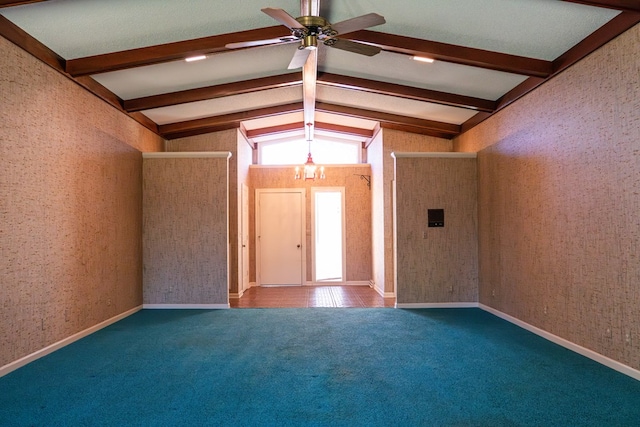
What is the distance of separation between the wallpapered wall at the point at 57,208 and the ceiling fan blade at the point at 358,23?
279 centimetres

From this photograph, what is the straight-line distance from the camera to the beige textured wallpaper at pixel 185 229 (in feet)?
20.6

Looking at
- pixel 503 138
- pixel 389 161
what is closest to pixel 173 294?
pixel 389 161

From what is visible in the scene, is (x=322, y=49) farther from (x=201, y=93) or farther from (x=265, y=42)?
(x=201, y=93)

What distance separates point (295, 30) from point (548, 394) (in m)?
3.40

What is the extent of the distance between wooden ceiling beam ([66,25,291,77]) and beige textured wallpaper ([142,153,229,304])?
2100 millimetres

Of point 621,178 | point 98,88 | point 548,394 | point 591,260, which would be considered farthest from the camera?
point 98,88

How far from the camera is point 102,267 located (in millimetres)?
5125

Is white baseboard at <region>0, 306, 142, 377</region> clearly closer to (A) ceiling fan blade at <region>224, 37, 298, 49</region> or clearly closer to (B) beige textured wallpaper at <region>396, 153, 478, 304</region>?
(A) ceiling fan blade at <region>224, 37, 298, 49</region>

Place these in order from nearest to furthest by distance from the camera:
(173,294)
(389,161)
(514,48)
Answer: (514,48)
(173,294)
(389,161)

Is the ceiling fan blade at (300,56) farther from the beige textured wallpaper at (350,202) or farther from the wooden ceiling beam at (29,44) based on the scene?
the beige textured wallpaper at (350,202)

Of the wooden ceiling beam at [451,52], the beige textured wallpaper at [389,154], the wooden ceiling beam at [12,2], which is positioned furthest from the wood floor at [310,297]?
the wooden ceiling beam at [12,2]

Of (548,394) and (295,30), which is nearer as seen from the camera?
(548,394)

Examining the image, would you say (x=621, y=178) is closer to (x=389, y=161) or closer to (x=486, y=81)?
(x=486, y=81)

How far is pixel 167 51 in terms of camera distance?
4340 millimetres
